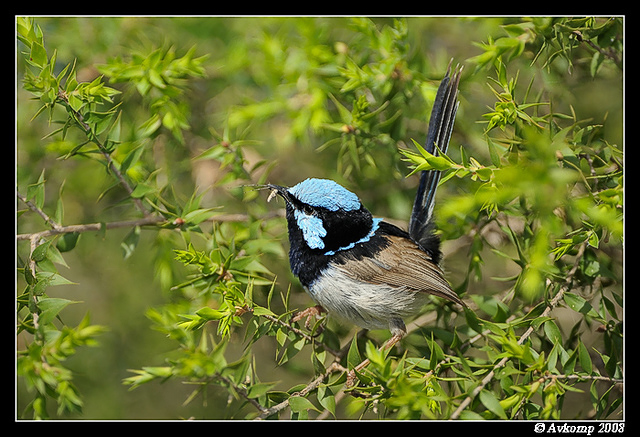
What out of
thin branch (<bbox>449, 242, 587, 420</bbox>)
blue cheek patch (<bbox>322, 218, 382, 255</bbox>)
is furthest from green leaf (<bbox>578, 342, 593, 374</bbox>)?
blue cheek patch (<bbox>322, 218, 382, 255</bbox>)

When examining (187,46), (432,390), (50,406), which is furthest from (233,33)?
(432,390)

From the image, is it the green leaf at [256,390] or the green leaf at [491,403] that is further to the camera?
the green leaf at [256,390]

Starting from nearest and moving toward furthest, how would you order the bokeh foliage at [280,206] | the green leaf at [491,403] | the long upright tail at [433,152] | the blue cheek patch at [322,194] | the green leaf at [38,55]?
1. the green leaf at [491,403]
2. the bokeh foliage at [280,206]
3. the green leaf at [38,55]
4. the blue cheek patch at [322,194]
5. the long upright tail at [433,152]

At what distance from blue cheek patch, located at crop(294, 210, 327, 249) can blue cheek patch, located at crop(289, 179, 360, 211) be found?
83 mm

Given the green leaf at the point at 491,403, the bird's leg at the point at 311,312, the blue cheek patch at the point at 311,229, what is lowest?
the bird's leg at the point at 311,312

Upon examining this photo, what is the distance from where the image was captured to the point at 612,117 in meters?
3.51

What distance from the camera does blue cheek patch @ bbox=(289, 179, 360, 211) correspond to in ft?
8.55

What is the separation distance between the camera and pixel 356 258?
8.89 feet

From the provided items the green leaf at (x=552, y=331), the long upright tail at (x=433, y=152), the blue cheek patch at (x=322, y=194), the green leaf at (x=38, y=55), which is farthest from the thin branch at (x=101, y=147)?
the green leaf at (x=552, y=331)

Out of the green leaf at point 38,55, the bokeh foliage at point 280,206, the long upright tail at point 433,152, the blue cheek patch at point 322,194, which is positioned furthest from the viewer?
the long upright tail at point 433,152

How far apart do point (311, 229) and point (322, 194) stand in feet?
0.62

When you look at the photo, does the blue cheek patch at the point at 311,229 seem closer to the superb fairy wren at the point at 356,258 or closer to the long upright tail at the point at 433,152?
the superb fairy wren at the point at 356,258

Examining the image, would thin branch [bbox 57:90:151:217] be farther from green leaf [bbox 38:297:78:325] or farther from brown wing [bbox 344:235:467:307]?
brown wing [bbox 344:235:467:307]

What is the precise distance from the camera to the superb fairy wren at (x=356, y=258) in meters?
2.64
